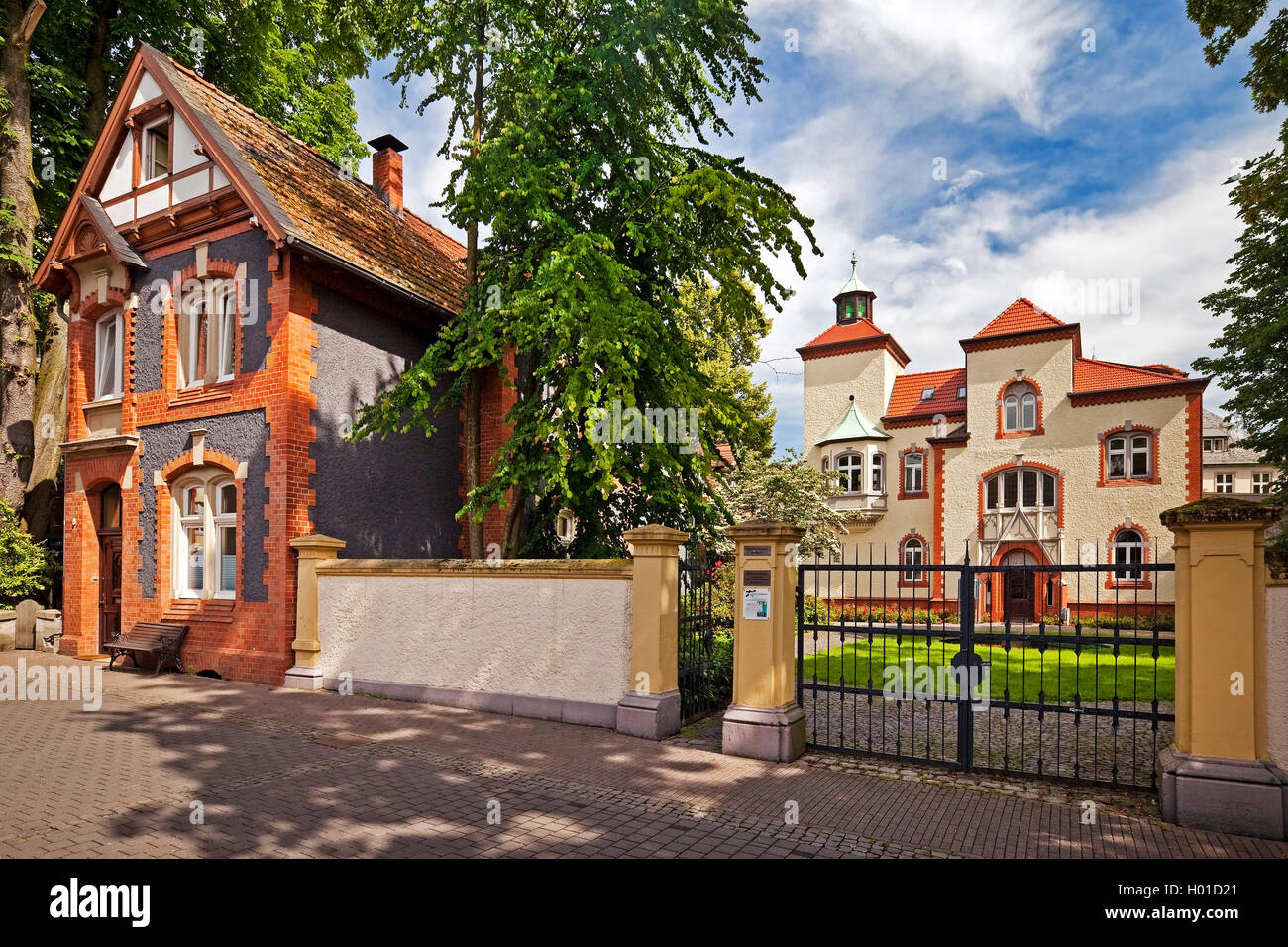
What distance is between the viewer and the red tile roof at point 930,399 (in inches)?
1112

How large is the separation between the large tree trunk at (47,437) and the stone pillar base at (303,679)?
1030 cm

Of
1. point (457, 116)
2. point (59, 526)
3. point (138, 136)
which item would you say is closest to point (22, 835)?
point (457, 116)

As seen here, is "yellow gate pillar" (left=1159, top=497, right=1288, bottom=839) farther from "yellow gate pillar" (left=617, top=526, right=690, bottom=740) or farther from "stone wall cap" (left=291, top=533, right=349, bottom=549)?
"stone wall cap" (left=291, top=533, right=349, bottom=549)

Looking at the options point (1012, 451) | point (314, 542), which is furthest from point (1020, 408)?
point (314, 542)

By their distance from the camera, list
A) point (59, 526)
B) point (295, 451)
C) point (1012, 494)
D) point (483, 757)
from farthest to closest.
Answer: point (1012, 494), point (59, 526), point (295, 451), point (483, 757)

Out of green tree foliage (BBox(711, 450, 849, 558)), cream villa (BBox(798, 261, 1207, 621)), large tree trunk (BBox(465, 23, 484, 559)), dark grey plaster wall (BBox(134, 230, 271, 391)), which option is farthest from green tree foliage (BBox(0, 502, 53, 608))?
cream villa (BBox(798, 261, 1207, 621))

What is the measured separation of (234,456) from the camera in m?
11.9

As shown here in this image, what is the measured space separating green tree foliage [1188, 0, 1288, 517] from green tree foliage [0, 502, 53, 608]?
23.6 metres

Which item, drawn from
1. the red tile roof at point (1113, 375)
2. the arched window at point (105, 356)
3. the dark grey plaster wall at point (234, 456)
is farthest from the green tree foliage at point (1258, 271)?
the arched window at point (105, 356)

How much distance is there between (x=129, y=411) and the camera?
13289mm

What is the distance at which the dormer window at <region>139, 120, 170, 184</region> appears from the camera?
13.6m

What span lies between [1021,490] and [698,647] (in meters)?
21.0

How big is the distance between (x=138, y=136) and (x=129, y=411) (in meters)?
5.16
